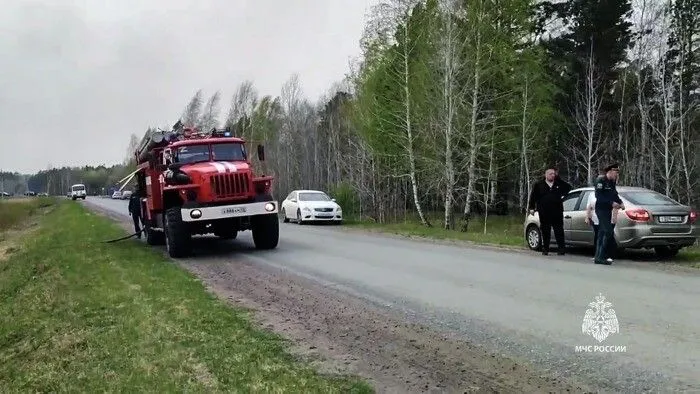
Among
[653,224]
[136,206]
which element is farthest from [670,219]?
[136,206]

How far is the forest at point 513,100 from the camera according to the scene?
86.2 feet

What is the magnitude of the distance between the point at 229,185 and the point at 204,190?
2.01 ft

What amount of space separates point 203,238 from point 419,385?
1647 centimetres

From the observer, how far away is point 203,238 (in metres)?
20.3

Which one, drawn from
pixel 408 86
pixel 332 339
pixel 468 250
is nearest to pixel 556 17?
pixel 408 86

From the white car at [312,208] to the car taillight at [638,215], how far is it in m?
17.2

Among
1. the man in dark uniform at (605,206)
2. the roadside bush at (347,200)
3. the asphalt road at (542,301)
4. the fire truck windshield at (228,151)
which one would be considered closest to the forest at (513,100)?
the roadside bush at (347,200)

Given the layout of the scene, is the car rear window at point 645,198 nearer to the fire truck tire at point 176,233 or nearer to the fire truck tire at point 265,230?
the fire truck tire at point 265,230

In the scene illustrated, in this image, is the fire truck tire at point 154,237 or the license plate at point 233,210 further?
the fire truck tire at point 154,237

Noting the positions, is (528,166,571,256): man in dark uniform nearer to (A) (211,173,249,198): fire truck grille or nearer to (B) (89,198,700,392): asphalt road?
(B) (89,198,700,392): asphalt road

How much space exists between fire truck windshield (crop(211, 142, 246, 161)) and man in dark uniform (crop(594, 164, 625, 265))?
8.99m

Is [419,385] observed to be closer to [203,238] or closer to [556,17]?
[203,238]

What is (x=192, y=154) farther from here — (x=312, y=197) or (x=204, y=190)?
(x=312, y=197)

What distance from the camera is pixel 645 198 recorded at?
12.8 m
